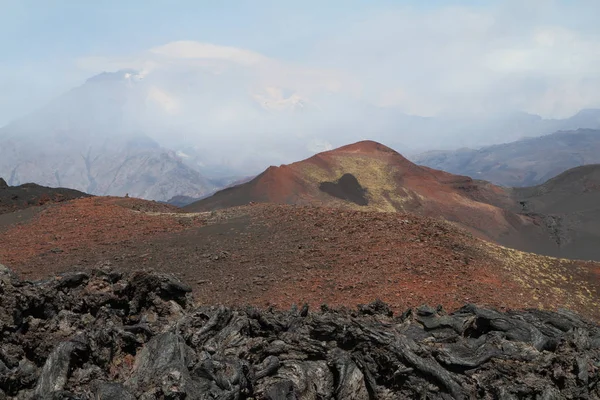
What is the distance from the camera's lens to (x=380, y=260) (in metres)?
19.4

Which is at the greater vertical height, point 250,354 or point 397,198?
point 397,198

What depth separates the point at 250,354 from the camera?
28.4 ft

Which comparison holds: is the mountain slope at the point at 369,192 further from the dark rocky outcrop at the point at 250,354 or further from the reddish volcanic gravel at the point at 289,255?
the dark rocky outcrop at the point at 250,354

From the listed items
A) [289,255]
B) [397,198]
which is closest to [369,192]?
[397,198]

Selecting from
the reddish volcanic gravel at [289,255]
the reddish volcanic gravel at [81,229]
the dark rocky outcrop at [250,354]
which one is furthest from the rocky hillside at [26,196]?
the dark rocky outcrop at [250,354]

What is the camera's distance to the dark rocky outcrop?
7.52m

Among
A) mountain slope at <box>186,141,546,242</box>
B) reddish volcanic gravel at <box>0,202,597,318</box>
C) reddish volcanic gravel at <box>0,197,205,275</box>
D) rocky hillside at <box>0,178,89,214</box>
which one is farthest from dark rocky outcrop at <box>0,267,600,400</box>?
mountain slope at <box>186,141,546,242</box>

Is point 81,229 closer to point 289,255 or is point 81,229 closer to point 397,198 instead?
point 289,255

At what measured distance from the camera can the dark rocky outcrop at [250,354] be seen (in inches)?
296

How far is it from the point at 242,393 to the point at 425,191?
168ft

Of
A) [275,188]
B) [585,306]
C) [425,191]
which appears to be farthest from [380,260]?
[425,191]

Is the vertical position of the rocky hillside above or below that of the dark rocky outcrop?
above

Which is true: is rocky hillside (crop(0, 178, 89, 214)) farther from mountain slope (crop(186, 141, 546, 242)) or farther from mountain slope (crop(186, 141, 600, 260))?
mountain slope (crop(186, 141, 600, 260))

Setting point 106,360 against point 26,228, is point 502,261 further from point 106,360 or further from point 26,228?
point 26,228
